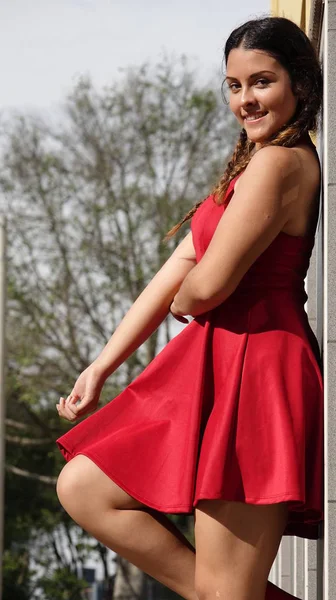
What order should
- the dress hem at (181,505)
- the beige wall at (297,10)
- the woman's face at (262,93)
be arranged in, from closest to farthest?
the dress hem at (181,505)
the woman's face at (262,93)
the beige wall at (297,10)

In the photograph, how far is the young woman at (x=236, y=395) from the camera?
256 cm

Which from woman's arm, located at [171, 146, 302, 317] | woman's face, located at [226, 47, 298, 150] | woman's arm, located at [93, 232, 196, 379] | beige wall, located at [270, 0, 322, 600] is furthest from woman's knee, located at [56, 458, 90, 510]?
woman's face, located at [226, 47, 298, 150]

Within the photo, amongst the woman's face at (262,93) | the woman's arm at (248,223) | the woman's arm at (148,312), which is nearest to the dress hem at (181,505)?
the woman's arm at (148,312)

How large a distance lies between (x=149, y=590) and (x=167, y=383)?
57.6 ft

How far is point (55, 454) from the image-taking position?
65.8 ft

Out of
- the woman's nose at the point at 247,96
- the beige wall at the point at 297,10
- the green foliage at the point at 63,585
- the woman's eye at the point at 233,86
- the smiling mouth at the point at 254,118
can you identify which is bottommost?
the green foliage at the point at 63,585

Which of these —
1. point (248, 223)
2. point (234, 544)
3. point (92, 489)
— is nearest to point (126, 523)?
point (92, 489)

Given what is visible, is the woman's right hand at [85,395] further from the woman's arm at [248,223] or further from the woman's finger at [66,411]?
the woman's arm at [248,223]

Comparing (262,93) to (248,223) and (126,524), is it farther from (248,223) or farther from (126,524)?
(126,524)

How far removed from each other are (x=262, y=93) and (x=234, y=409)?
72cm

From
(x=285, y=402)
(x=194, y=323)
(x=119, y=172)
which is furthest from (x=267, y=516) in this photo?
(x=119, y=172)

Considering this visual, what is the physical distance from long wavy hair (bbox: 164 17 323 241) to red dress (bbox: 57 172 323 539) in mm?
188

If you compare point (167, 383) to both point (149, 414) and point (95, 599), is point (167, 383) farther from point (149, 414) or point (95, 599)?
point (95, 599)

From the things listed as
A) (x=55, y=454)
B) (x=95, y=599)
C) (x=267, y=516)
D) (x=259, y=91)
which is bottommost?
(x=95, y=599)
